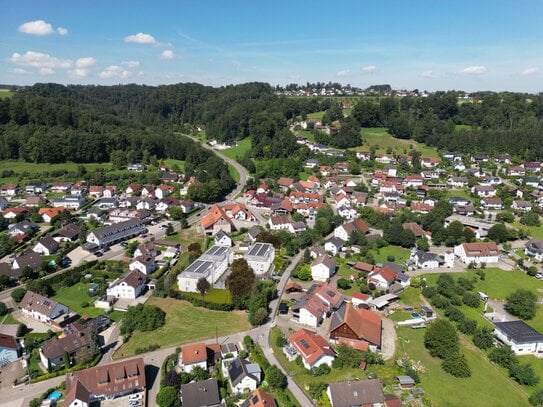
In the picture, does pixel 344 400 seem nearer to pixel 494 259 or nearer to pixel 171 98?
pixel 494 259

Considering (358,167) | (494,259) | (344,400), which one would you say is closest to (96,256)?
(344,400)

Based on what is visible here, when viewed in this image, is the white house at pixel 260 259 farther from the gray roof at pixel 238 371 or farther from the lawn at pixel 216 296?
the gray roof at pixel 238 371

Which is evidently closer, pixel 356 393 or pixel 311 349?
pixel 356 393

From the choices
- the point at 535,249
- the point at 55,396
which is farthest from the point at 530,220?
the point at 55,396

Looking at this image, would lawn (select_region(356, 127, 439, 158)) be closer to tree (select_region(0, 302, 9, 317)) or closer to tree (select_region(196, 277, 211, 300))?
tree (select_region(196, 277, 211, 300))

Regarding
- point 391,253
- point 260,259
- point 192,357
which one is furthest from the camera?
point 391,253

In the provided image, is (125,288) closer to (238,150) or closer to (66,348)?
(66,348)
